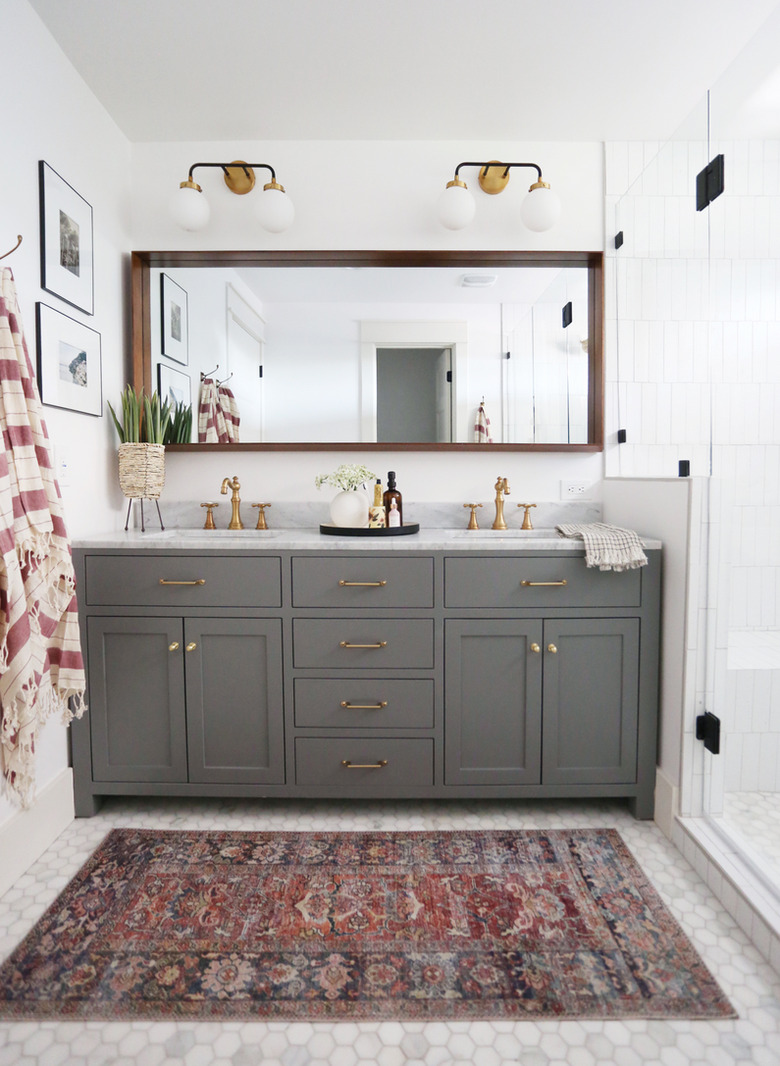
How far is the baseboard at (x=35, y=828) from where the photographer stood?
5.26ft

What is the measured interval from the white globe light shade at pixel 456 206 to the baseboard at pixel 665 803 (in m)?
2.09

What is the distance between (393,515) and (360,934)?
1331 mm

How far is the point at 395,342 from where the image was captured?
2379mm

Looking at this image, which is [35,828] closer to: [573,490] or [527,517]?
[527,517]

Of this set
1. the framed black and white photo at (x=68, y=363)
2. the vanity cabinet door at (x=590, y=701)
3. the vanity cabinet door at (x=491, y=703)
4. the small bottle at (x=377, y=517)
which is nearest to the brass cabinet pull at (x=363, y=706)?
the vanity cabinet door at (x=491, y=703)

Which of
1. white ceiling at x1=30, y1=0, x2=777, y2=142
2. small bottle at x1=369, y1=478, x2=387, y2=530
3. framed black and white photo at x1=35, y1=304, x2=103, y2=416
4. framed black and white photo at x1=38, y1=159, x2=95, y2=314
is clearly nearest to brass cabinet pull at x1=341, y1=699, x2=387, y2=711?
small bottle at x1=369, y1=478, x2=387, y2=530

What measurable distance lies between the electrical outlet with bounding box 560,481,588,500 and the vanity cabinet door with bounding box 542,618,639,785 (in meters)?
0.71

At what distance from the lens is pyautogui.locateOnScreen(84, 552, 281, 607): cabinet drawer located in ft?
6.21

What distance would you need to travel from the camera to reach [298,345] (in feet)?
7.88

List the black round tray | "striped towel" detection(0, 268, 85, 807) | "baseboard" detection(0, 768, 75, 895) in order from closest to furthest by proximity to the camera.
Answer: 1. "striped towel" detection(0, 268, 85, 807)
2. "baseboard" detection(0, 768, 75, 895)
3. the black round tray

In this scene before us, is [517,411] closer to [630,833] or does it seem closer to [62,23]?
[630,833]

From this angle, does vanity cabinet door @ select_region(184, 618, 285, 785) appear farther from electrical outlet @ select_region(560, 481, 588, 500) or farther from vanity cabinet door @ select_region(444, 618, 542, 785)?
electrical outlet @ select_region(560, 481, 588, 500)

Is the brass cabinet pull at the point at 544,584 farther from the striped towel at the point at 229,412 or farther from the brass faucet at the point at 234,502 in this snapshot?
the striped towel at the point at 229,412

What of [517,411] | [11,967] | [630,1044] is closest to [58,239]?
[517,411]
